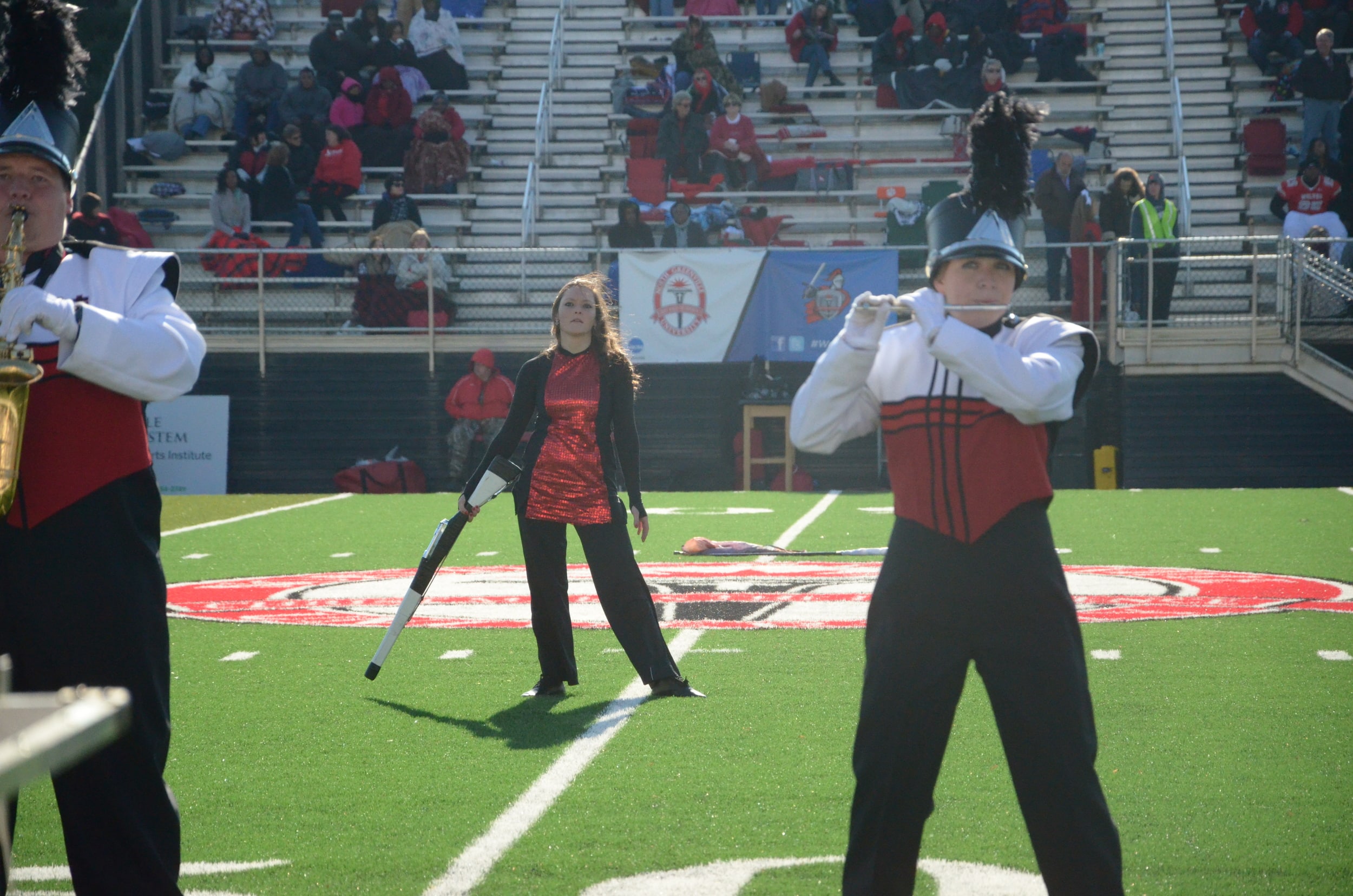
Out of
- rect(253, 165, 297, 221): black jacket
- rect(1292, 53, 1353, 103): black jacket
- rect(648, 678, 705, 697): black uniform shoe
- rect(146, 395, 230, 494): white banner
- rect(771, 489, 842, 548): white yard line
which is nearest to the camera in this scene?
rect(648, 678, 705, 697): black uniform shoe

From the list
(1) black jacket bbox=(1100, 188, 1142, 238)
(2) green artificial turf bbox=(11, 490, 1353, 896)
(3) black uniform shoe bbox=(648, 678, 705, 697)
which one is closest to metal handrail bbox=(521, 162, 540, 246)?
(1) black jacket bbox=(1100, 188, 1142, 238)

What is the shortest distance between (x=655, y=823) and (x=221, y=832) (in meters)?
1.15

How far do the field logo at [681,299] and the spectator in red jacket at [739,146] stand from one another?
160 inches

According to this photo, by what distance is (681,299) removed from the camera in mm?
17469

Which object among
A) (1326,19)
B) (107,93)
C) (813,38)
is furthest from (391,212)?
(1326,19)

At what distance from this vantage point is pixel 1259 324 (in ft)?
57.6

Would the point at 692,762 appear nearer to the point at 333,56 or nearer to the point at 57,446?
the point at 57,446

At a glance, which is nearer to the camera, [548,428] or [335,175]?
[548,428]

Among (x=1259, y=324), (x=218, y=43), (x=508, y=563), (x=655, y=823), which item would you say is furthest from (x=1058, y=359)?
(x=218, y=43)

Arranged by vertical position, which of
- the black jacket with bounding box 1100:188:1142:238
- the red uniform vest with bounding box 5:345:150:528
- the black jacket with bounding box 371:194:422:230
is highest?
the black jacket with bounding box 371:194:422:230

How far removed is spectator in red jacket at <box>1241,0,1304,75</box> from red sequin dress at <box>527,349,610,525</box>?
61.8 ft

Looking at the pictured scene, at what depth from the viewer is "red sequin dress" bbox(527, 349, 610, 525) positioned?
6.40 meters

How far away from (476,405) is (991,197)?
47.4 feet

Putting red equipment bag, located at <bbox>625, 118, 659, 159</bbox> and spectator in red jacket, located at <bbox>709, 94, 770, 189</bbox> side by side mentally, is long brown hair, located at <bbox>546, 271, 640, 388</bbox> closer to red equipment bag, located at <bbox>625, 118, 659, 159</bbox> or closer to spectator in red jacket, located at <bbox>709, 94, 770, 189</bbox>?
spectator in red jacket, located at <bbox>709, 94, 770, 189</bbox>
